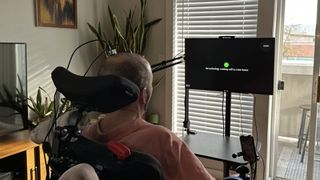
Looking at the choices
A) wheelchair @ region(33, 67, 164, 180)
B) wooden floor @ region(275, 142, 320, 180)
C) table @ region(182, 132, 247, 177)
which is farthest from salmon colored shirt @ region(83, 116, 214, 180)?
wooden floor @ region(275, 142, 320, 180)

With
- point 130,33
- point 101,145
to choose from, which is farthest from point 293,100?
point 101,145

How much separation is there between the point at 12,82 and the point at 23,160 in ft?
1.85

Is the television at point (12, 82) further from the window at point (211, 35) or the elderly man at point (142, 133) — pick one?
the elderly man at point (142, 133)

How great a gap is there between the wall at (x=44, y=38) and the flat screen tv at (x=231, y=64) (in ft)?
4.01

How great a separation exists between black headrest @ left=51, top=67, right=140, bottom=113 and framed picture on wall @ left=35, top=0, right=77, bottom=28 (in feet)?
7.00

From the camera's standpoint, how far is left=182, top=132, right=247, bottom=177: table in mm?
1945

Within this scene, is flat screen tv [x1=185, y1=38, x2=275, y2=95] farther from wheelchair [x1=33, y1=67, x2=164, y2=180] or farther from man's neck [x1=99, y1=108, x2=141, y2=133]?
wheelchair [x1=33, y1=67, x2=164, y2=180]

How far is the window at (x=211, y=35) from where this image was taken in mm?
3041

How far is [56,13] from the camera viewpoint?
305 cm

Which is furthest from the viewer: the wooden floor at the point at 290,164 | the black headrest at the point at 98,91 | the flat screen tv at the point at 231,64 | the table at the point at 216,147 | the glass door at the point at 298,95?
the wooden floor at the point at 290,164

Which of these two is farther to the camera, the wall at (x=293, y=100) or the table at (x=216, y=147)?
the wall at (x=293, y=100)

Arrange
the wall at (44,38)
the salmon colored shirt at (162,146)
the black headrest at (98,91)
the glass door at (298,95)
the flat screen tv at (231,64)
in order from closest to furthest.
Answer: the black headrest at (98,91) < the salmon colored shirt at (162,146) < the flat screen tv at (231,64) < the wall at (44,38) < the glass door at (298,95)

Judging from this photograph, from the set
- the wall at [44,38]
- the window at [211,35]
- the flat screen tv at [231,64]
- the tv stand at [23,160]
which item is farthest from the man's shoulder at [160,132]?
the window at [211,35]

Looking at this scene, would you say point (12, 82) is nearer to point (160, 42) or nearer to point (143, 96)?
point (160, 42)
